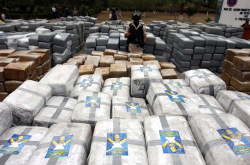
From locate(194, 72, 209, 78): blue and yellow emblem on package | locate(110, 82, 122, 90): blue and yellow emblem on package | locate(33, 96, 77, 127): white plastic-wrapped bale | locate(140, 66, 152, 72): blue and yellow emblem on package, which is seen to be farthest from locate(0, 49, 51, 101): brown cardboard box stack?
locate(194, 72, 209, 78): blue and yellow emblem on package

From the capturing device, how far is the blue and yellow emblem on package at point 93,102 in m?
2.90

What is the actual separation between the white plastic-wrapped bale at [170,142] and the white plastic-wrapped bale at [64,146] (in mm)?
762

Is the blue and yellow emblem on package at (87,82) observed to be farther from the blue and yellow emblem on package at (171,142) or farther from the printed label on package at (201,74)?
the printed label on package at (201,74)

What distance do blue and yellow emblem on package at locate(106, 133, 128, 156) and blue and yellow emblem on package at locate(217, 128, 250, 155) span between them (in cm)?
118

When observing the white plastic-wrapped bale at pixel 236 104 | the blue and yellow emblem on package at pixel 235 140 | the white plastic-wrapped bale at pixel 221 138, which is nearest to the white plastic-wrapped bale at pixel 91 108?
the white plastic-wrapped bale at pixel 221 138

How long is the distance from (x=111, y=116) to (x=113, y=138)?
89 cm

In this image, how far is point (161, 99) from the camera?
9.44ft

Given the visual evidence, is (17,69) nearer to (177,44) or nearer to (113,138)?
(113,138)

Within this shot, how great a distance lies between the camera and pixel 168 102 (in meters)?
2.80

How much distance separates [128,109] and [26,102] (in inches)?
64.4

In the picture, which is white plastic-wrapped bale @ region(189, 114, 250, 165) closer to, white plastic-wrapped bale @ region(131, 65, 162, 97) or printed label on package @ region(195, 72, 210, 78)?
white plastic-wrapped bale @ region(131, 65, 162, 97)

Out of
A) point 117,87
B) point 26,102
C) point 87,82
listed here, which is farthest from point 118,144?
point 87,82

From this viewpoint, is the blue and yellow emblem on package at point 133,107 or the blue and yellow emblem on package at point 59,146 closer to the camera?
the blue and yellow emblem on package at point 59,146

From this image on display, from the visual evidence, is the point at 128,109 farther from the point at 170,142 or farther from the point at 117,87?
the point at 170,142
